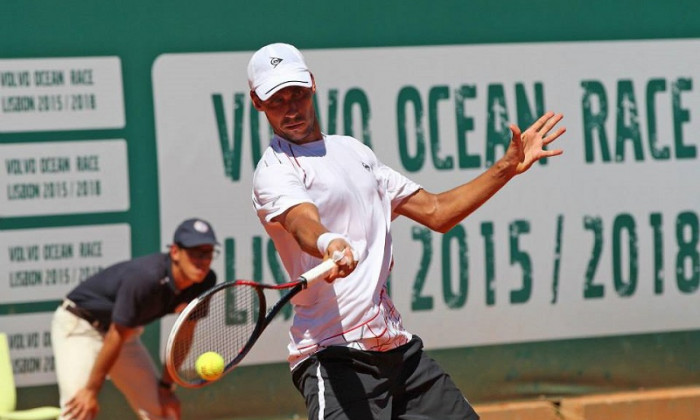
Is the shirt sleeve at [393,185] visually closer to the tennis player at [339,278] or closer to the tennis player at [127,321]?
the tennis player at [339,278]

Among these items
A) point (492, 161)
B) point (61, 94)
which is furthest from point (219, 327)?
point (492, 161)

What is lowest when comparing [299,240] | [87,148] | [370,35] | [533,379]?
[533,379]

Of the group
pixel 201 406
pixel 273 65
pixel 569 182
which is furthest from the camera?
pixel 569 182

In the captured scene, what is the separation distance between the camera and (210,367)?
3.37 meters

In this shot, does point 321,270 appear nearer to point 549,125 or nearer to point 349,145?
point 349,145

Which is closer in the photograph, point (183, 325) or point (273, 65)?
point (183, 325)

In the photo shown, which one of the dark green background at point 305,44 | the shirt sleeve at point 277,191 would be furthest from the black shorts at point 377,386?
the dark green background at point 305,44

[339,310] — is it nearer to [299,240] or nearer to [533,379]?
[299,240]

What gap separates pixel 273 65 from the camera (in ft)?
11.7

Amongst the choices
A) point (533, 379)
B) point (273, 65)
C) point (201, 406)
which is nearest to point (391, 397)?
point (273, 65)

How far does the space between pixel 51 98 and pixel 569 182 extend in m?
2.48

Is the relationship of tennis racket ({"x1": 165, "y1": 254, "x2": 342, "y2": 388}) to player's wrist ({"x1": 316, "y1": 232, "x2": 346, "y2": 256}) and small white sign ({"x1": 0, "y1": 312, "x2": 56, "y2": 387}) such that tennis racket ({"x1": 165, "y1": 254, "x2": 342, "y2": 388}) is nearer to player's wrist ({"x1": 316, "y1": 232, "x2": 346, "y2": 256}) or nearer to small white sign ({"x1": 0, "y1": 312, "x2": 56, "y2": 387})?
player's wrist ({"x1": 316, "y1": 232, "x2": 346, "y2": 256})

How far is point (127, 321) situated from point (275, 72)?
6.18 feet

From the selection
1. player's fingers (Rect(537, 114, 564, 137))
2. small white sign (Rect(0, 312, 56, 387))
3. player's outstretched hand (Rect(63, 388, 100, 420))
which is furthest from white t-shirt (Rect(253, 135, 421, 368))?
small white sign (Rect(0, 312, 56, 387))
